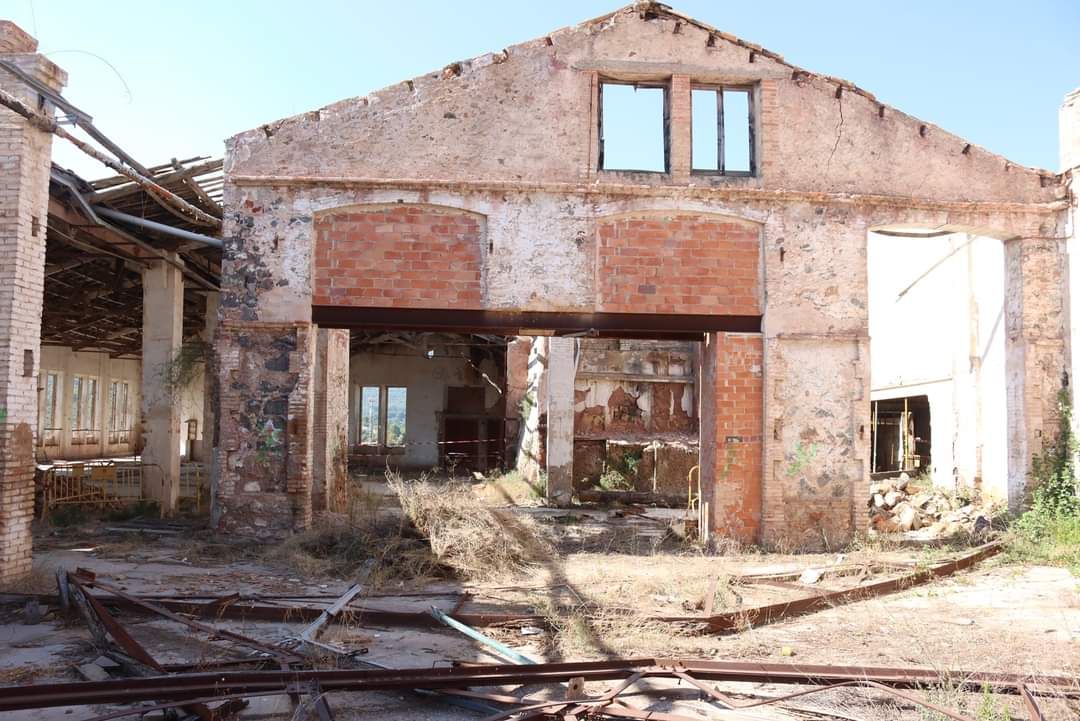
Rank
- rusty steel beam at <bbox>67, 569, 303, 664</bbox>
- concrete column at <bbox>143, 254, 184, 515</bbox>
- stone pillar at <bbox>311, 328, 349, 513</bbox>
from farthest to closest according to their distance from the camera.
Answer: concrete column at <bbox>143, 254, 184, 515</bbox> < stone pillar at <bbox>311, 328, 349, 513</bbox> < rusty steel beam at <bbox>67, 569, 303, 664</bbox>

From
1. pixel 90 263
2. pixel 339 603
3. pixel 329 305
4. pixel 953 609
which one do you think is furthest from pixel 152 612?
pixel 90 263

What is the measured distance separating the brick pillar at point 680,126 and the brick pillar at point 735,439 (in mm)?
2441

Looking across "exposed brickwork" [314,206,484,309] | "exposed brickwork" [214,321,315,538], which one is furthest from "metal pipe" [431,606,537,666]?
"exposed brickwork" [314,206,484,309]

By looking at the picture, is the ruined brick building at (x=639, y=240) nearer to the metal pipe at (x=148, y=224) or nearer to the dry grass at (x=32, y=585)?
the metal pipe at (x=148, y=224)

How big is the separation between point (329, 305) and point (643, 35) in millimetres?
5772

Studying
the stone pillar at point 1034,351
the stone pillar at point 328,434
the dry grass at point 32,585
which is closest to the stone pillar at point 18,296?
the dry grass at point 32,585

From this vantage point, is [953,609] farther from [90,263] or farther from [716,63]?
[90,263]

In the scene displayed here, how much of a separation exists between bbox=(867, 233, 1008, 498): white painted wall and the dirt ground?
4.57 meters

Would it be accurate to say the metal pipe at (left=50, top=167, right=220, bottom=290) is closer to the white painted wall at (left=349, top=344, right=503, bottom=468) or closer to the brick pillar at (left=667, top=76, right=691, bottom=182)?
the brick pillar at (left=667, top=76, right=691, bottom=182)

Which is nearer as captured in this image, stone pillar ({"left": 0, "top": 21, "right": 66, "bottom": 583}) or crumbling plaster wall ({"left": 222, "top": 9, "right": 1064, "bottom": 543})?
stone pillar ({"left": 0, "top": 21, "right": 66, "bottom": 583})

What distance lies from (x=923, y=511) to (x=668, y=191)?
7691mm

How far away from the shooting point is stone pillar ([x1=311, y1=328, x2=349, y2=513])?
12477 mm

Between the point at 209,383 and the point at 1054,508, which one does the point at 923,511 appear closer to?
the point at 1054,508

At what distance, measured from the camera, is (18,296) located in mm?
8312
